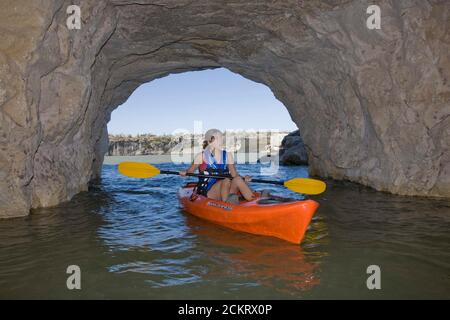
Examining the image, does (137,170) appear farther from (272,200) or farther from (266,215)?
(266,215)

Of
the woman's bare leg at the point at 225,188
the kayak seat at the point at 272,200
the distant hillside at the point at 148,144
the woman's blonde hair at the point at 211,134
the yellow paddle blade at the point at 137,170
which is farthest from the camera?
the distant hillside at the point at 148,144

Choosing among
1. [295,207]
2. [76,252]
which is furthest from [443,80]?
[76,252]

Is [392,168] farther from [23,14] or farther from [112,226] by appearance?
[23,14]

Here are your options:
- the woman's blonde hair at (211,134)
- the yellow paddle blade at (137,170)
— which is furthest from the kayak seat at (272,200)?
the yellow paddle blade at (137,170)

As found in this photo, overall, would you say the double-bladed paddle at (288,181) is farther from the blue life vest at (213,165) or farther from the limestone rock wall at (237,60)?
the limestone rock wall at (237,60)

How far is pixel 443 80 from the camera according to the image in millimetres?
8594

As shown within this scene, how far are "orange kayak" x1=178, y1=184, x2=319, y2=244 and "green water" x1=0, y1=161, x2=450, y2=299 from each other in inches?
6.5

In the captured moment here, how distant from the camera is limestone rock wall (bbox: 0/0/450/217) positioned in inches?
259

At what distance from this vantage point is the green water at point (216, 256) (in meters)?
3.55

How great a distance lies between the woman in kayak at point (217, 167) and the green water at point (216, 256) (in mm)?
699

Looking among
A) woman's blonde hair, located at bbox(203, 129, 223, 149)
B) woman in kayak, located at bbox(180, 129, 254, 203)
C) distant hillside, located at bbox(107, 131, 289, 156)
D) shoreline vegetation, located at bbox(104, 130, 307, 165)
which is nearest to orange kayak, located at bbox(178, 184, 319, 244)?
woman in kayak, located at bbox(180, 129, 254, 203)

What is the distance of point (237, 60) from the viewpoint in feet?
40.3

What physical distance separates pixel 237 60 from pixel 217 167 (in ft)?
21.0
